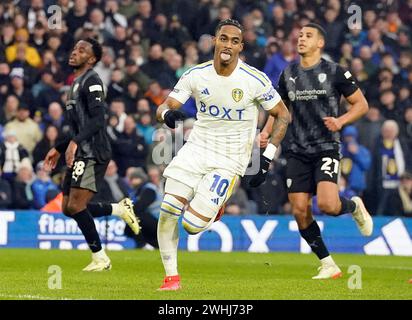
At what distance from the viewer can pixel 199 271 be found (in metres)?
15.0

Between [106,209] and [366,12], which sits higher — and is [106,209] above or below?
below

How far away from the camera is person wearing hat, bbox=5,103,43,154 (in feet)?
70.3

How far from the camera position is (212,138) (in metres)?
11.8

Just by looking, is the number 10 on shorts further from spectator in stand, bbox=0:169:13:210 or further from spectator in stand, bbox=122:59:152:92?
spectator in stand, bbox=122:59:152:92

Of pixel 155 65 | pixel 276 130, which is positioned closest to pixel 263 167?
pixel 276 130

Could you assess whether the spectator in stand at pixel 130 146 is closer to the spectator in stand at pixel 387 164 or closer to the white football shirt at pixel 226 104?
the spectator in stand at pixel 387 164

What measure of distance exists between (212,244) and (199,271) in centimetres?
537

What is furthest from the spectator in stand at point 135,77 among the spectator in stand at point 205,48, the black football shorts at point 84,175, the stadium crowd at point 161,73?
the black football shorts at point 84,175

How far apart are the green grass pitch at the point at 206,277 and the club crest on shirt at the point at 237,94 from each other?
6.25 feet

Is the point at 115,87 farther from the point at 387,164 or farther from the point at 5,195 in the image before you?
the point at 387,164

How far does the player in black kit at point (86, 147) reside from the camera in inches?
563
